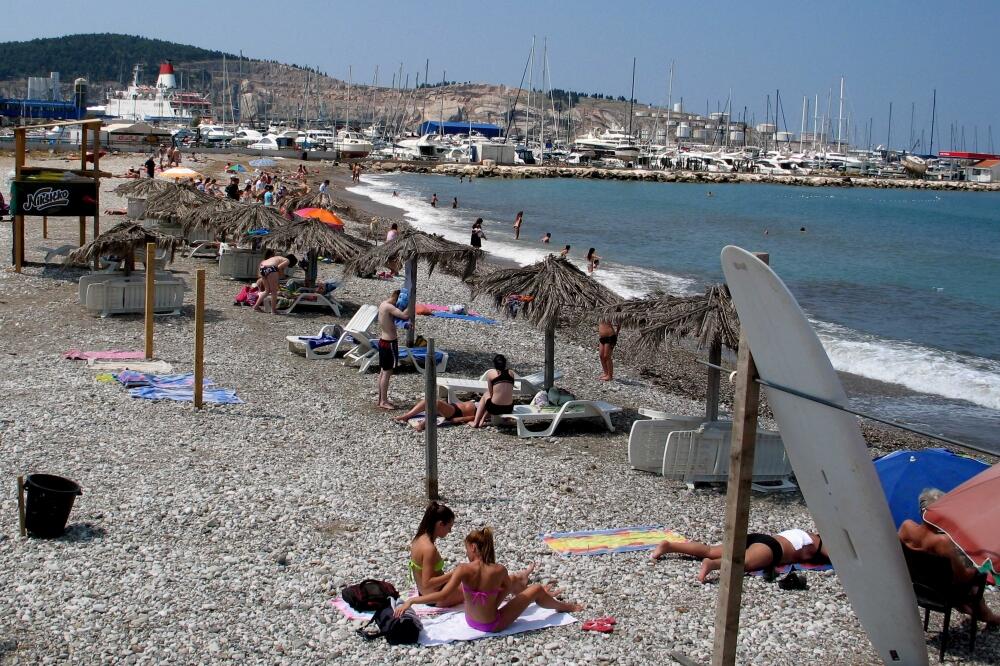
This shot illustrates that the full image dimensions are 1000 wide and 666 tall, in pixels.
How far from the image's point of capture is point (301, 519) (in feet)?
23.9

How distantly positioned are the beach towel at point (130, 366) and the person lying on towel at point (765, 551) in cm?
657

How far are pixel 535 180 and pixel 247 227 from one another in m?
74.7

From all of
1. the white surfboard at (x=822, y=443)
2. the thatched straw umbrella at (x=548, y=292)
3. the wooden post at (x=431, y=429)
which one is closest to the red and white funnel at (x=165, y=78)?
the thatched straw umbrella at (x=548, y=292)

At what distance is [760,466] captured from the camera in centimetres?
898

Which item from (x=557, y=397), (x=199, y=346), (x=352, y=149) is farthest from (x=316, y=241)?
(x=352, y=149)

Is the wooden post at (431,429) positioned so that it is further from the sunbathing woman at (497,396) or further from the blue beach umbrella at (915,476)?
the blue beach umbrella at (915,476)

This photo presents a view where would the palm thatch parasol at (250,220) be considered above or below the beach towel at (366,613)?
above

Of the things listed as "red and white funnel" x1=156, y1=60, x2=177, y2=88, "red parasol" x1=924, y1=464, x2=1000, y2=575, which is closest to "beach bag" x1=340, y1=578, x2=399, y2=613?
"red parasol" x1=924, y1=464, x2=1000, y2=575

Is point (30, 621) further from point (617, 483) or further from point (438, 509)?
point (617, 483)

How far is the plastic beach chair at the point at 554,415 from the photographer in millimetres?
10219

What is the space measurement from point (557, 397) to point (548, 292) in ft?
3.81

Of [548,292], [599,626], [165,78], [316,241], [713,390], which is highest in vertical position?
[165,78]

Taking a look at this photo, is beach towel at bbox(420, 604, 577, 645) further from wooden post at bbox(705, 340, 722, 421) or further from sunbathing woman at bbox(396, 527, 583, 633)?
wooden post at bbox(705, 340, 722, 421)

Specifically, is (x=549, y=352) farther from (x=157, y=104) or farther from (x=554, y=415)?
(x=157, y=104)
